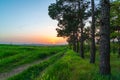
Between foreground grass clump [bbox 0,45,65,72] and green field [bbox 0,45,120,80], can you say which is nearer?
green field [bbox 0,45,120,80]

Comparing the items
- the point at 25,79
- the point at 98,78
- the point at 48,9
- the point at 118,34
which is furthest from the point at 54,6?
the point at 98,78

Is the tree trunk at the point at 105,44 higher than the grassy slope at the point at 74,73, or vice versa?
the tree trunk at the point at 105,44

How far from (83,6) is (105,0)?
2815 cm

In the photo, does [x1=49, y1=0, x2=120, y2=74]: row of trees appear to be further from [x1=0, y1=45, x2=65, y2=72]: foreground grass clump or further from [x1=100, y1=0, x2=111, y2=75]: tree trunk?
[x1=0, y1=45, x2=65, y2=72]: foreground grass clump

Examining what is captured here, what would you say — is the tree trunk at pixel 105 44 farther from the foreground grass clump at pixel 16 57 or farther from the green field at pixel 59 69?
the foreground grass clump at pixel 16 57

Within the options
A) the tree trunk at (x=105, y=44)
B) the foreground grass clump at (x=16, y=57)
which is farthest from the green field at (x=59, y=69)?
the tree trunk at (x=105, y=44)

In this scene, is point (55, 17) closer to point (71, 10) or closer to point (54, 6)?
point (54, 6)

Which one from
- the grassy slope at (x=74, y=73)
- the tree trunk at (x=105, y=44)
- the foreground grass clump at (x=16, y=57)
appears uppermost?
the tree trunk at (x=105, y=44)

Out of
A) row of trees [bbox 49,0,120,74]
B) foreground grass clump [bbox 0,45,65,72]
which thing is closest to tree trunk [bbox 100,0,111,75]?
row of trees [bbox 49,0,120,74]

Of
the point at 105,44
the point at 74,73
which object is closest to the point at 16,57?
the point at 74,73

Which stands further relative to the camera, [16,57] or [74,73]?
[16,57]

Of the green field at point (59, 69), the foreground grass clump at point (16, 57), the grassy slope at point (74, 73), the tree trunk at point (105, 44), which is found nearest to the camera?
the grassy slope at point (74, 73)

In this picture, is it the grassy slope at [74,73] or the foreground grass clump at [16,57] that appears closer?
the grassy slope at [74,73]

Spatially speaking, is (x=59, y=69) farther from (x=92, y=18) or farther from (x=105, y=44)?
A: (x=92, y=18)
